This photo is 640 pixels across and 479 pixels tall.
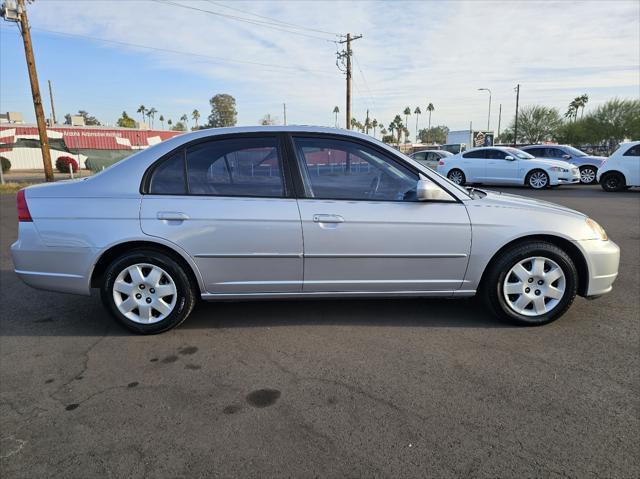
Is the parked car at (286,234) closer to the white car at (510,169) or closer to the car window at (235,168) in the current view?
the car window at (235,168)

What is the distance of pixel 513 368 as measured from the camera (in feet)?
9.84

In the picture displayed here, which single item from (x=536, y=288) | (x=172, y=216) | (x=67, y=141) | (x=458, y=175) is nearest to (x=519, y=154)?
(x=458, y=175)

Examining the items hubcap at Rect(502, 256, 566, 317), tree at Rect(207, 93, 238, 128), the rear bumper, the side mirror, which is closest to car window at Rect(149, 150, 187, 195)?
the rear bumper

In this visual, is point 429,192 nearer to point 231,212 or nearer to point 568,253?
point 568,253

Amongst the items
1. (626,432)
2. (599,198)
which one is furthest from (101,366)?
(599,198)

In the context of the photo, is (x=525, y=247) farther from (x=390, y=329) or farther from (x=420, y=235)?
(x=390, y=329)

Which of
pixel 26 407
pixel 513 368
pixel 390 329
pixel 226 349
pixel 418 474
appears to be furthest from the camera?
pixel 390 329

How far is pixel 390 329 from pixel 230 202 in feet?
5.38

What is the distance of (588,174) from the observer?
17453mm

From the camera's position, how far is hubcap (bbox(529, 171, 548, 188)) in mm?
15445

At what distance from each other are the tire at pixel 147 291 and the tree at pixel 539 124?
61.8m

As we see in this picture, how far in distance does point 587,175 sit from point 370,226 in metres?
17.5

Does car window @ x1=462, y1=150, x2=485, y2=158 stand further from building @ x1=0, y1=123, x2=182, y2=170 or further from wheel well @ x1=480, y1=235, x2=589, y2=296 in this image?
building @ x1=0, y1=123, x2=182, y2=170

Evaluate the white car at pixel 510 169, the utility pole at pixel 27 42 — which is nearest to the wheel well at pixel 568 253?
the white car at pixel 510 169
